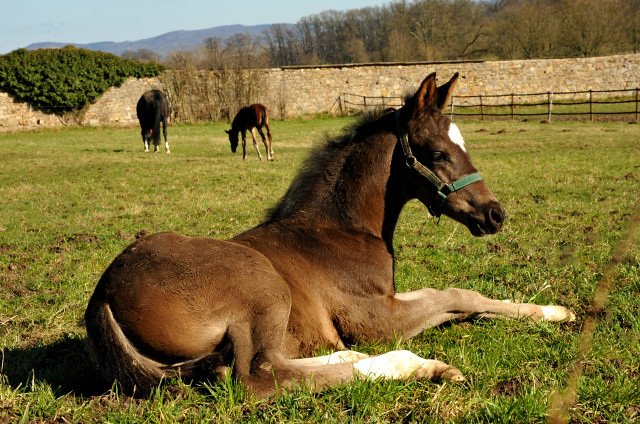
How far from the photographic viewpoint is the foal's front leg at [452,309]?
11.6ft

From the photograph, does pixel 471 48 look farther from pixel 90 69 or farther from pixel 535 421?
pixel 535 421

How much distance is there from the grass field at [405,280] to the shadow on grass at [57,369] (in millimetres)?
14

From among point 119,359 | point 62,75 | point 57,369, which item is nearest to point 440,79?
point 62,75

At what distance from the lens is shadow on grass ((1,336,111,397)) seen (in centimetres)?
306

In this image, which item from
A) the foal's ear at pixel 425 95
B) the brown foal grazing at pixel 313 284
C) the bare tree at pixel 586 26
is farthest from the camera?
the bare tree at pixel 586 26

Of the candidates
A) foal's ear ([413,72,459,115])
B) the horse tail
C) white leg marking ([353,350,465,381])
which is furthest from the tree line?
the horse tail

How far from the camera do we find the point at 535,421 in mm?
2498

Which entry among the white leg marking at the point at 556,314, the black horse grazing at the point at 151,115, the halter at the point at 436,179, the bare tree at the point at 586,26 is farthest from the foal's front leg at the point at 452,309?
the bare tree at the point at 586,26

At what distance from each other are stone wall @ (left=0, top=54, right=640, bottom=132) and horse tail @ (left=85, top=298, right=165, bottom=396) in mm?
34032

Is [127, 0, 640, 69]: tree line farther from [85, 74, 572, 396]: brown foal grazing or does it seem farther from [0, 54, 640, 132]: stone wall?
[85, 74, 572, 396]: brown foal grazing

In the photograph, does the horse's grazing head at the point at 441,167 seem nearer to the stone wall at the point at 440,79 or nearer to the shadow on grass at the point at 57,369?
the shadow on grass at the point at 57,369

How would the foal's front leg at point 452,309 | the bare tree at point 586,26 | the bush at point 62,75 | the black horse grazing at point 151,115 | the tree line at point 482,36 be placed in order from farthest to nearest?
the bare tree at point 586,26
the tree line at point 482,36
the bush at point 62,75
the black horse grazing at point 151,115
the foal's front leg at point 452,309

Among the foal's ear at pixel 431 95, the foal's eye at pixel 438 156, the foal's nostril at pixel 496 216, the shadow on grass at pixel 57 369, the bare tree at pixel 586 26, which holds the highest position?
the bare tree at pixel 586 26

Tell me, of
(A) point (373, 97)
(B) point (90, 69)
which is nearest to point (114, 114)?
(B) point (90, 69)
